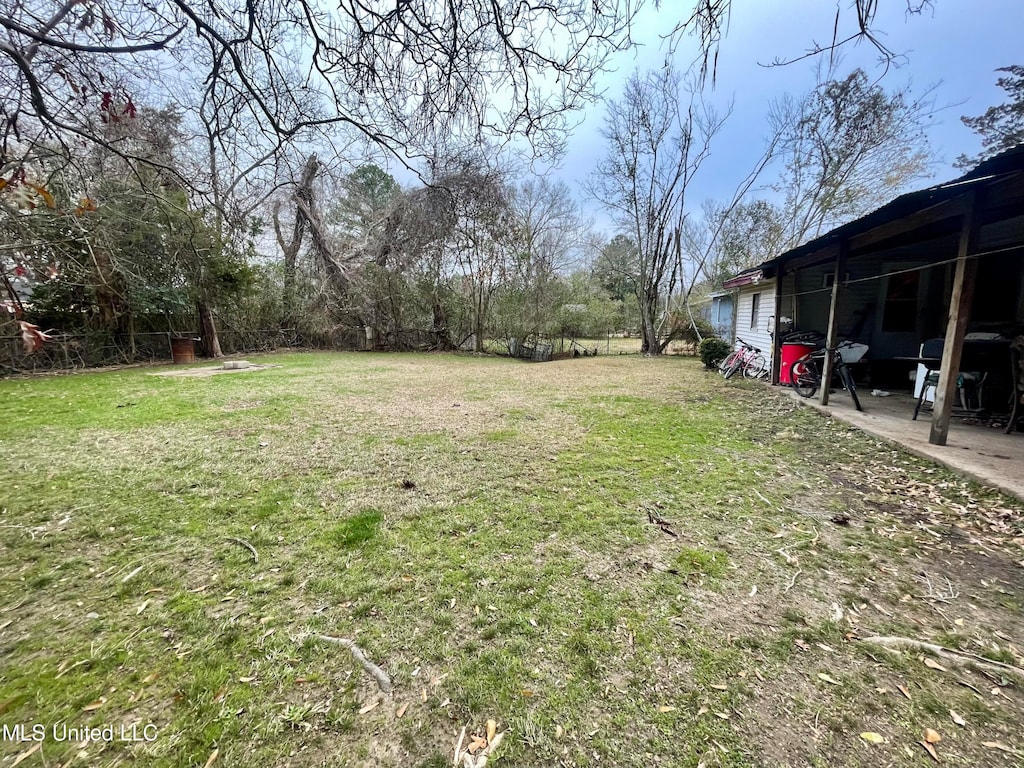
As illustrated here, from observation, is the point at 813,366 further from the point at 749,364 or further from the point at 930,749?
the point at 930,749

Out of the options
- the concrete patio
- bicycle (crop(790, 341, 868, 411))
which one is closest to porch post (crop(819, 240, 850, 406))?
the concrete patio

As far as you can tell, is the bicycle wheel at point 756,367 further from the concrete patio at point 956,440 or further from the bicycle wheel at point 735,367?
the concrete patio at point 956,440

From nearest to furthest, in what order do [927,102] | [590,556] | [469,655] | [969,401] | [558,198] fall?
[469,655], [590,556], [969,401], [927,102], [558,198]

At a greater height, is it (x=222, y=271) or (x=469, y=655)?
(x=222, y=271)

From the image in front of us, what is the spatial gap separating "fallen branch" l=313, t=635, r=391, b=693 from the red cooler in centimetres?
823

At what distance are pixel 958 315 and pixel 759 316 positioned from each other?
6.78 m

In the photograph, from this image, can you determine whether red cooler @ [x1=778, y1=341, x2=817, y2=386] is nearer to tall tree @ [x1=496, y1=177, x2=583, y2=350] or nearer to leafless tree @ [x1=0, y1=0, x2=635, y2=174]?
leafless tree @ [x1=0, y1=0, x2=635, y2=174]

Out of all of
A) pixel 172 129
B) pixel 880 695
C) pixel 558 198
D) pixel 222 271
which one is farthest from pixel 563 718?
pixel 558 198

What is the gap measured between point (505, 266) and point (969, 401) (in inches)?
518

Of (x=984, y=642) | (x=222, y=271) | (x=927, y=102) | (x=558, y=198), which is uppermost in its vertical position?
(x=927, y=102)

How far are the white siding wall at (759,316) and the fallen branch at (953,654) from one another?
830cm

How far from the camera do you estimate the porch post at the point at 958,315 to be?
11.2 feet

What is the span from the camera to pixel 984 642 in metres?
1.68

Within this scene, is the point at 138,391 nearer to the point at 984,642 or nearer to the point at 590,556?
the point at 590,556
